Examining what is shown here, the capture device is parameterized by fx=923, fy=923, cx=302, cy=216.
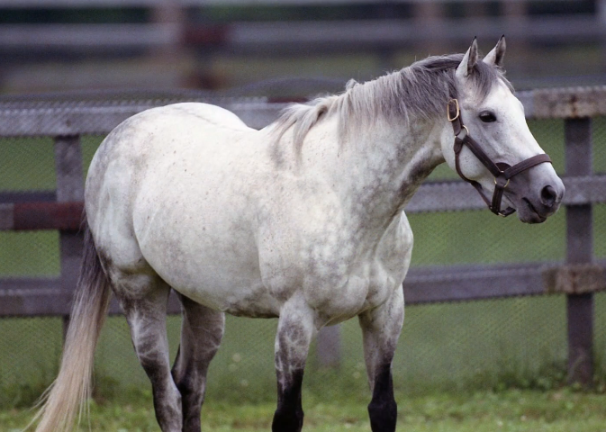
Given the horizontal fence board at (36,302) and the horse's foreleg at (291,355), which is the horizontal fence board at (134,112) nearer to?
the horizontal fence board at (36,302)

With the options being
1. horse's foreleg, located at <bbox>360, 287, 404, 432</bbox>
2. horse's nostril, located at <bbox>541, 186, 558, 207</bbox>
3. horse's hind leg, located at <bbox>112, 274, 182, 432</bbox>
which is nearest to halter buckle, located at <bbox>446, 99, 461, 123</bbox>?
horse's nostril, located at <bbox>541, 186, 558, 207</bbox>

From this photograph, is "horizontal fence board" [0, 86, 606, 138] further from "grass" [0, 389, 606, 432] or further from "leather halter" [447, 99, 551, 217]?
"leather halter" [447, 99, 551, 217]

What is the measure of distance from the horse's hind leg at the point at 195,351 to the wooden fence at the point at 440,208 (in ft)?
2.73

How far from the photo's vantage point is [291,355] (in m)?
3.26

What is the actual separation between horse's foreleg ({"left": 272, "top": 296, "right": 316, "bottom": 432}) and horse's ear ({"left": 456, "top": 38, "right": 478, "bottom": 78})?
93 centimetres

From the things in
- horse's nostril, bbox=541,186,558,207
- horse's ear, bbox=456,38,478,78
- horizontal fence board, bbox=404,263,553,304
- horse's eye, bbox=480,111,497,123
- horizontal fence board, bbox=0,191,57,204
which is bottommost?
horizontal fence board, bbox=404,263,553,304

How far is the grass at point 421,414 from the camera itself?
14.7 feet

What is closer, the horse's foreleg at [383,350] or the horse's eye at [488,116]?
the horse's eye at [488,116]

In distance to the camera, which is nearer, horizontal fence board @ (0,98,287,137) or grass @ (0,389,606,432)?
grass @ (0,389,606,432)

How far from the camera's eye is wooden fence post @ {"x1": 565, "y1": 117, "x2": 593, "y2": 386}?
16.1 ft

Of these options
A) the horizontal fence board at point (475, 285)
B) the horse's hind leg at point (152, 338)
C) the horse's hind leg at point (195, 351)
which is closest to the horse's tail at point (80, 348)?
the horse's hind leg at point (152, 338)

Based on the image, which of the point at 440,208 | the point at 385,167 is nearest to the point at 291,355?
the point at 385,167

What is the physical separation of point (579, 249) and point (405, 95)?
225 cm

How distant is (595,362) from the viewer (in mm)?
4988
